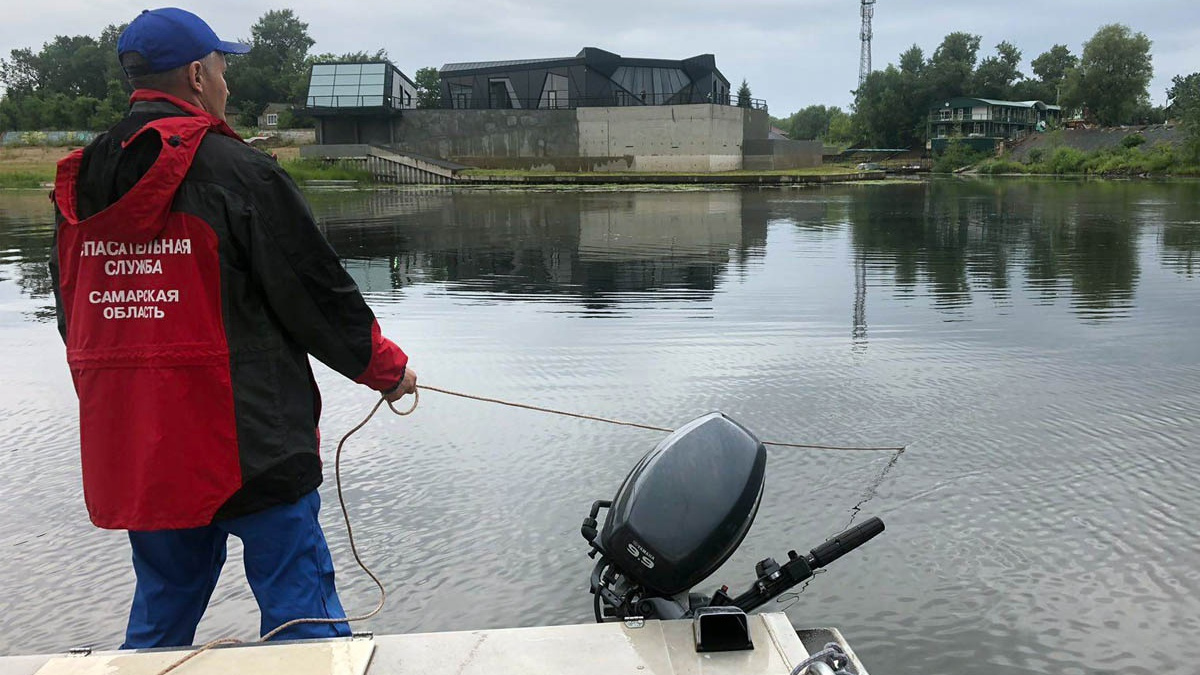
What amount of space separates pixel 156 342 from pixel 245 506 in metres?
0.45

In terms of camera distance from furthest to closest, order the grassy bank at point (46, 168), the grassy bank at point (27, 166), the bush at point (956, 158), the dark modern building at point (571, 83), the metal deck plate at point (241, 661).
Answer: the bush at point (956, 158)
the dark modern building at point (571, 83)
the grassy bank at point (46, 168)
the grassy bank at point (27, 166)
the metal deck plate at point (241, 661)

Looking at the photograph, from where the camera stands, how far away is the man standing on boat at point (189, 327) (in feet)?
6.90

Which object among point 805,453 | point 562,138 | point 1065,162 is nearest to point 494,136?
point 562,138

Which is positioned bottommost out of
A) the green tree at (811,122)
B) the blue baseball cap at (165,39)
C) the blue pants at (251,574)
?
the blue pants at (251,574)

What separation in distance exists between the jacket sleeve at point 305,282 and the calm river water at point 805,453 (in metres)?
1.39

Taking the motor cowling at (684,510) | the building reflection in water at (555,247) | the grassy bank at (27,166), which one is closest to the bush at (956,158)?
the building reflection in water at (555,247)

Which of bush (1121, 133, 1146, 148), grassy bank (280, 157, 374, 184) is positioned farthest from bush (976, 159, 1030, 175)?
grassy bank (280, 157, 374, 184)

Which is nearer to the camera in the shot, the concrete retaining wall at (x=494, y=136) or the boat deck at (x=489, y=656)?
the boat deck at (x=489, y=656)

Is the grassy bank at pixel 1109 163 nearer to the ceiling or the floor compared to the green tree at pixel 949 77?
nearer to the floor

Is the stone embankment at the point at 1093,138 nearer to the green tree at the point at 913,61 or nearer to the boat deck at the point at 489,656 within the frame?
the green tree at the point at 913,61

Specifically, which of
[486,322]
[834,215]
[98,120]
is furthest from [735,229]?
[98,120]

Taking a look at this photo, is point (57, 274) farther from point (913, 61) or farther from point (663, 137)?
point (913, 61)

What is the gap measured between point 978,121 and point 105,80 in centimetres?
8599

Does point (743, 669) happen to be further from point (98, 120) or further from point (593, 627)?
point (98, 120)
